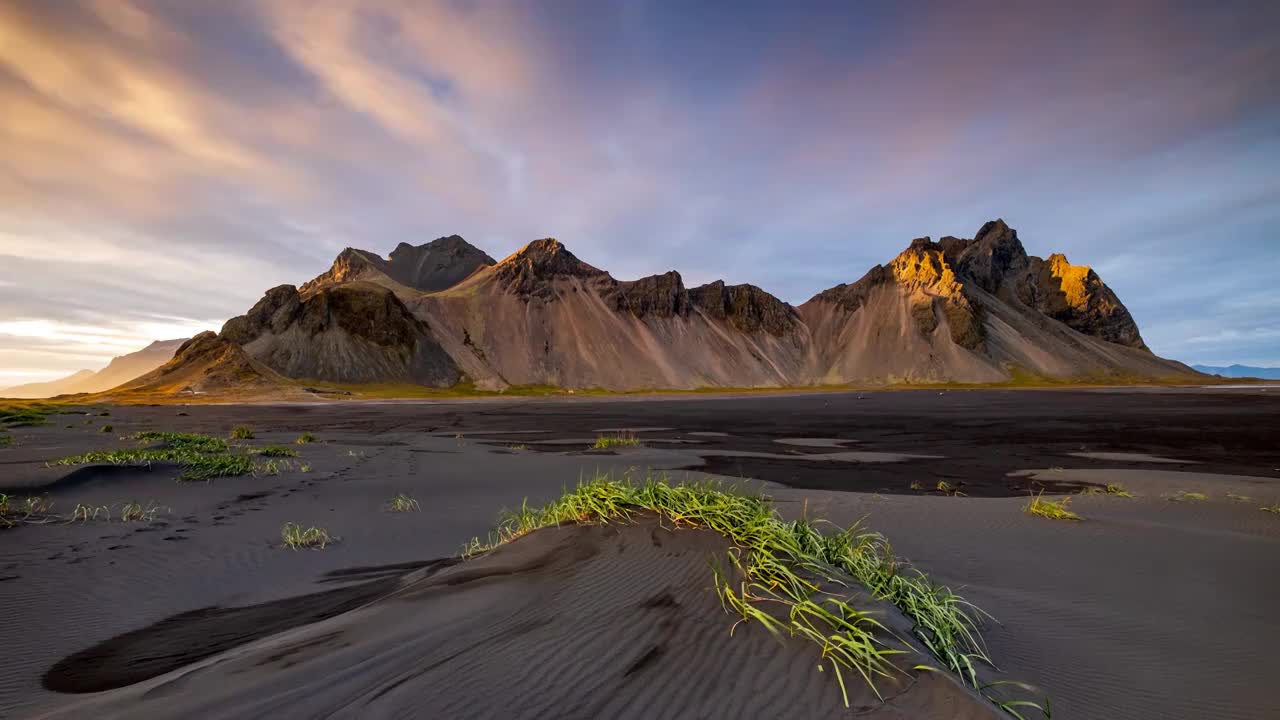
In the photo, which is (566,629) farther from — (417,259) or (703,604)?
(417,259)

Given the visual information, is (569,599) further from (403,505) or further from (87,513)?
(87,513)

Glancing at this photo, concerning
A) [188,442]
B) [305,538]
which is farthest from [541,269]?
[305,538]

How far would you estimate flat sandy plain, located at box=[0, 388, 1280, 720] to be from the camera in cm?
296

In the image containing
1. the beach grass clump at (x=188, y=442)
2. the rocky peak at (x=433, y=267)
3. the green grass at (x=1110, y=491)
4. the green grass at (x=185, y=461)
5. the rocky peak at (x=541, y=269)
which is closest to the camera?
the green grass at (x=1110, y=491)

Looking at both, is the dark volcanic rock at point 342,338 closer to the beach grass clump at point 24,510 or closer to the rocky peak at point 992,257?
the beach grass clump at point 24,510

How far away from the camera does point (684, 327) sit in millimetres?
148250

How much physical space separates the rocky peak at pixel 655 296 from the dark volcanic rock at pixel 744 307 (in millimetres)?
9006

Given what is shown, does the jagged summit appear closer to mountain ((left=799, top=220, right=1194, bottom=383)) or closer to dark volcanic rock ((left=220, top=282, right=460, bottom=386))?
dark volcanic rock ((left=220, top=282, right=460, bottom=386))

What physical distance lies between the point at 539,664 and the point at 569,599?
88cm

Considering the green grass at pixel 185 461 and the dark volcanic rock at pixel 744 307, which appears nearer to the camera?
the green grass at pixel 185 461

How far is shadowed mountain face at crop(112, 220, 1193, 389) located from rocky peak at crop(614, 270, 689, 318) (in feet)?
1.26

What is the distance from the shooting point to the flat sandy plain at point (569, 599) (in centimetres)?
296

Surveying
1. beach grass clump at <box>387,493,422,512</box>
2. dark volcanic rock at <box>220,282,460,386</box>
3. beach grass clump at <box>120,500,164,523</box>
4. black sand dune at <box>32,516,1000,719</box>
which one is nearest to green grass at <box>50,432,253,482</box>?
beach grass clump at <box>120,500,164,523</box>

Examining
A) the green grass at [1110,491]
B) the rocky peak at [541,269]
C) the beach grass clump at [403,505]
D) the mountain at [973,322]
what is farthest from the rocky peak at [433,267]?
the green grass at [1110,491]
